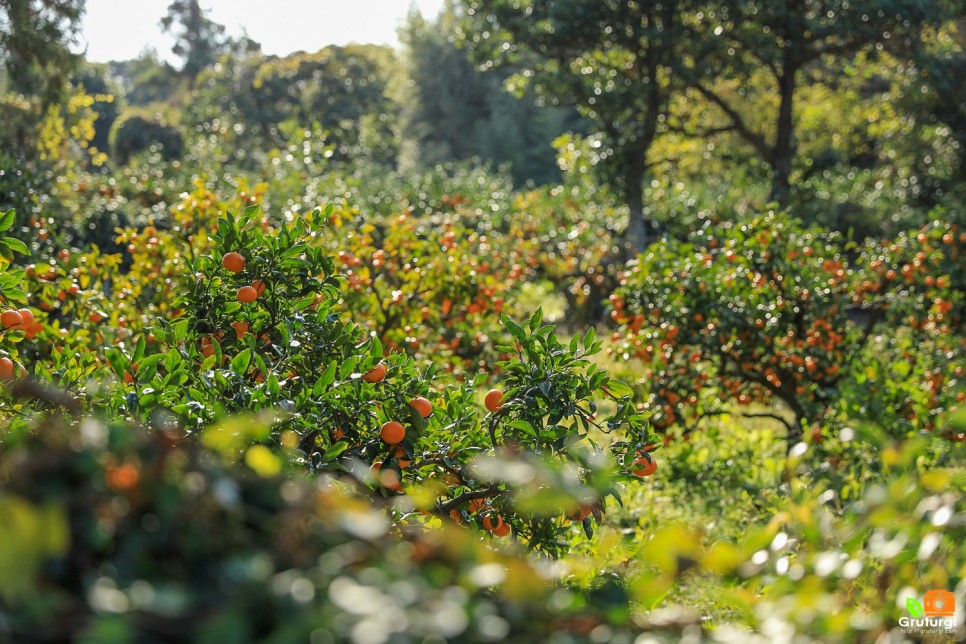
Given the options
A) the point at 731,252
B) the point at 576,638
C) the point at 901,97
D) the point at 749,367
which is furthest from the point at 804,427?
the point at 901,97

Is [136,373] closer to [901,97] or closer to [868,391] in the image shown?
[868,391]

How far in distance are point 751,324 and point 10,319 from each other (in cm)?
412

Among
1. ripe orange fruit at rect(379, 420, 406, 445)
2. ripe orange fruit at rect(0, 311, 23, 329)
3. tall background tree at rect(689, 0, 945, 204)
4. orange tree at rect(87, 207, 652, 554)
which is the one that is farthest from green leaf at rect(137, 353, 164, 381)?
tall background tree at rect(689, 0, 945, 204)

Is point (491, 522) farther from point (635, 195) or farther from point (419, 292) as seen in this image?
point (635, 195)

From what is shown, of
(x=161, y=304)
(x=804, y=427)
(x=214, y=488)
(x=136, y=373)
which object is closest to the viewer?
(x=214, y=488)

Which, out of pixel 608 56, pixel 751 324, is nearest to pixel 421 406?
pixel 751 324

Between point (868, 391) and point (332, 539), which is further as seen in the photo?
point (868, 391)

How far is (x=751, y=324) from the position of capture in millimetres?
5336

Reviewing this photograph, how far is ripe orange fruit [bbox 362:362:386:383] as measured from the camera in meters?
2.48

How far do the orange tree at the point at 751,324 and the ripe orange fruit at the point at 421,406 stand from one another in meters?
2.96

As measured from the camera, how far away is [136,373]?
2.14m

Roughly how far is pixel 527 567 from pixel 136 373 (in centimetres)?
152

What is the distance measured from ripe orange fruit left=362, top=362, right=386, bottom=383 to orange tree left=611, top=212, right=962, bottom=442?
2.96 m

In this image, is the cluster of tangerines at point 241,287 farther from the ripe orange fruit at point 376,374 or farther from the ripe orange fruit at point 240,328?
the ripe orange fruit at point 376,374
